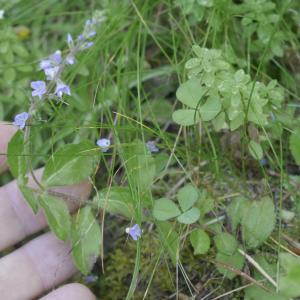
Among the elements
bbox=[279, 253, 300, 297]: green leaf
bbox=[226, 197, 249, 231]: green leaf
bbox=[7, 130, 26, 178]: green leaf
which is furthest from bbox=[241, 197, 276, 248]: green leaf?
bbox=[7, 130, 26, 178]: green leaf

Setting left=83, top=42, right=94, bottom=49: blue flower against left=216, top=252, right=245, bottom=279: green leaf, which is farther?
left=83, top=42, right=94, bottom=49: blue flower

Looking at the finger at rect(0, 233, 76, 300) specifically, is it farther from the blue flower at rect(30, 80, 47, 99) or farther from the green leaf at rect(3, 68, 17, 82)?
the green leaf at rect(3, 68, 17, 82)

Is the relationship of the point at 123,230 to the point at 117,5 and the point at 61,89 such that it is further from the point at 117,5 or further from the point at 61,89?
the point at 117,5

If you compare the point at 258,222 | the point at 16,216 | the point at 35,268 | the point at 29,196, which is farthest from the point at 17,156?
the point at 258,222

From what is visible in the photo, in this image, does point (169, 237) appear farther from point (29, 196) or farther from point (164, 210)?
point (29, 196)

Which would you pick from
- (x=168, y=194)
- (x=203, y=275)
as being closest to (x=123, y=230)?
(x=168, y=194)

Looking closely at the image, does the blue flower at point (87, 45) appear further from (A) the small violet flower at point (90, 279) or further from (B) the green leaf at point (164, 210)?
(A) the small violet flower at point (90, 279)

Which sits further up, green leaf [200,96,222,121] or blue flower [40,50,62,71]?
blue flower [40,50,62,71]
